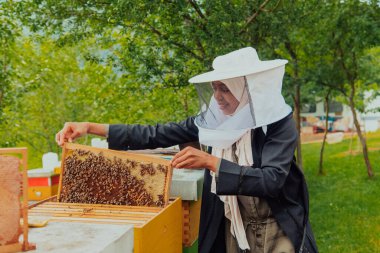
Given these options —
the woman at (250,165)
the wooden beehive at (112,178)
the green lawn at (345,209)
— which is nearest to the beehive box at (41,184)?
the wooden beehive at (112,178)

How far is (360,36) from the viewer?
7.52m

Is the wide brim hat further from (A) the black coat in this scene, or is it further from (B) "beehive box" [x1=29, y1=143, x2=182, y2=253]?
(B) "beehive box" [x1=29, y1=143, x2=182, y2=253]

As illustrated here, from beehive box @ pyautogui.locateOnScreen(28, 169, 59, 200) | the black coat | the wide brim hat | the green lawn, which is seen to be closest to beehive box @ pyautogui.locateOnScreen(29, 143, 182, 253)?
the black coat

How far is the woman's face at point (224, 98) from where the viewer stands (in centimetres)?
229

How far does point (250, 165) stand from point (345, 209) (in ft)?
20.6

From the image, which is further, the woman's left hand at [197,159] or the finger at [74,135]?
the finger at [74,135]

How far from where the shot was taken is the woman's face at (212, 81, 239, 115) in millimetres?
2295

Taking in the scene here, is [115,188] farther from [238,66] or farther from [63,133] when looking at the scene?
[238,66]

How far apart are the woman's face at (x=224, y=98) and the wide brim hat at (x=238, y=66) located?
0.25 feet

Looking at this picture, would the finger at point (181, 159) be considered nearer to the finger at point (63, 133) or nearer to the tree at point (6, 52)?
the finger at point (63, 133)

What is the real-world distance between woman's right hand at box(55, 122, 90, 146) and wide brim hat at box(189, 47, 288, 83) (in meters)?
0.69

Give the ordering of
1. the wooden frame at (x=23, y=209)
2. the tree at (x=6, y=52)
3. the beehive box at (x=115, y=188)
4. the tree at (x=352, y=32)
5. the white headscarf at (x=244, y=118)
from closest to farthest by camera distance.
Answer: the wooden frame at (x=23, y=209) → the white headscarf at (x=244, y=118) → the beehive box at (x=115, y=188) → the tree at (x=6, y=52) → the tree at (x=352, y=32)

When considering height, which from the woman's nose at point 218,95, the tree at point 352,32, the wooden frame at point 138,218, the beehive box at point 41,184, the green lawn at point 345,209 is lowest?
the green lawn at point 345,209

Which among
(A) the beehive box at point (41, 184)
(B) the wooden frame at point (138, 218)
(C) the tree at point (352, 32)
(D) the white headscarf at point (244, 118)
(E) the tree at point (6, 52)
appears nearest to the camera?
(B) the wooden frame at point (138, 218)
